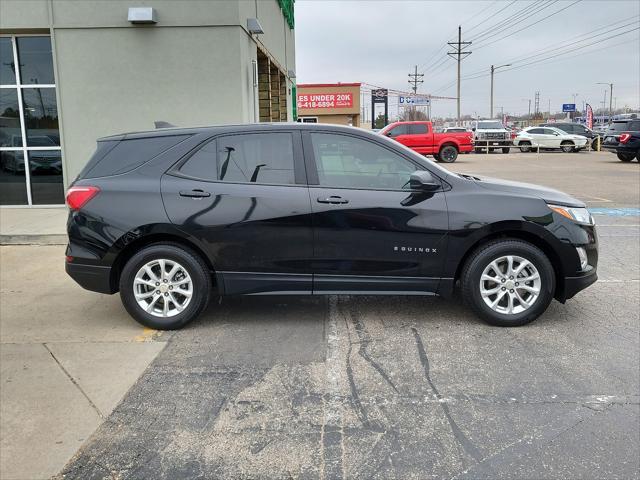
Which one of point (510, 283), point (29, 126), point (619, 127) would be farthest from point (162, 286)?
point (619, 127)

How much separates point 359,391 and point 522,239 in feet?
7.08

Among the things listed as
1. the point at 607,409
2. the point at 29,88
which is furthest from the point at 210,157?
the point at 29,88

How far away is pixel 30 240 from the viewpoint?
8.61 metres

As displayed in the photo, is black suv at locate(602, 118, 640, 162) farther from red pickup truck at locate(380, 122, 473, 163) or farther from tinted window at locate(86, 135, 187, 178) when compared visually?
tinted window at locate(86, 135, 187, 178)

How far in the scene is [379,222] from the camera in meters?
4.85

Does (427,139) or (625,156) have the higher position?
(427,139)

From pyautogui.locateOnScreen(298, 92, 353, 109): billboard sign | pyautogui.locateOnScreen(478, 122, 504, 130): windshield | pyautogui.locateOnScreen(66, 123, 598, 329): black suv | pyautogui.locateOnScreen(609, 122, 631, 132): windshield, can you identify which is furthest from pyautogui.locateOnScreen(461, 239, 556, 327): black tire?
pyautogui.locateOnScreen(298, 92, 353, 109): billboard sign

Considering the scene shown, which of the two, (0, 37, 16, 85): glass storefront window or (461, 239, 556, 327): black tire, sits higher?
(0, 37, 16, 85): glass storefront window

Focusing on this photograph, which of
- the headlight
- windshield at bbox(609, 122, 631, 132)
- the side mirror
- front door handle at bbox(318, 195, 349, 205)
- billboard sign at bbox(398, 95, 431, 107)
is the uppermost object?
billboard sign at bbox(398, 95, 431, 107)

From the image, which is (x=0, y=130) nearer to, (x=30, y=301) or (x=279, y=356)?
(x=30, y=301)

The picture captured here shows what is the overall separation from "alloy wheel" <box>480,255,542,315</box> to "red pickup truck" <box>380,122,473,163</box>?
22.9m

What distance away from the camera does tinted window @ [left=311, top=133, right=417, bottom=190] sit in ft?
16.2

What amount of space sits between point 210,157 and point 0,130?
25.9ft

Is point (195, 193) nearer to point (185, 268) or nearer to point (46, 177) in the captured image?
point (185, 268)
